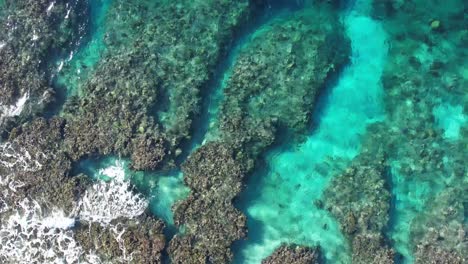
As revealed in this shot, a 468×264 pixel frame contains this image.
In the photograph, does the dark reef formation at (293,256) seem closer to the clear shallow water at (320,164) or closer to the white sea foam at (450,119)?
the clear shallow water at (320,164)

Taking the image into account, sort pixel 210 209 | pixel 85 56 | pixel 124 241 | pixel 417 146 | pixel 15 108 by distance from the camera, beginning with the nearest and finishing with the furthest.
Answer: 1. pixel 124 241
2. pixel 210 209
3. pixel 15 108
4. pixel 417 146
5. pixel 85 56

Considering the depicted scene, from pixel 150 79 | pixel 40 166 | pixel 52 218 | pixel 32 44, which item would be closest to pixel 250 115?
pixel 150 79

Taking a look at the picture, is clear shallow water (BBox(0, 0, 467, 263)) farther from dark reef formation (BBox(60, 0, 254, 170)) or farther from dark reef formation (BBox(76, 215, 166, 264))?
dark reef formation (BBox(76, 215, 166, 264))

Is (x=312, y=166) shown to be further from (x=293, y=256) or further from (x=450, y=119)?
(x=450, y=119)

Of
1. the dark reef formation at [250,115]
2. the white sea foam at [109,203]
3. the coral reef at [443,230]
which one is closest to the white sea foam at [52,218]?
the white sea foam at [109,203]

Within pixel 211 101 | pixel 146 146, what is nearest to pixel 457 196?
pixel 211 101

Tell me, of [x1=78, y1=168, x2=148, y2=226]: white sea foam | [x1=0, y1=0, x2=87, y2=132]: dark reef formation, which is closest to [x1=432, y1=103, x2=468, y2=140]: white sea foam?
[x1=78, y1=168, x2=148, y2=226]: white sea foam
